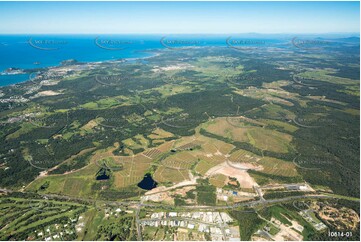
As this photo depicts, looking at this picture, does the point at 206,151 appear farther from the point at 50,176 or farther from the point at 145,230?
the point at 50,176

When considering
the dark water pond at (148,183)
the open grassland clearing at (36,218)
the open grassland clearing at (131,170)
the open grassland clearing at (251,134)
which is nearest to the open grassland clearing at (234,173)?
the dark water pond at (148,183)

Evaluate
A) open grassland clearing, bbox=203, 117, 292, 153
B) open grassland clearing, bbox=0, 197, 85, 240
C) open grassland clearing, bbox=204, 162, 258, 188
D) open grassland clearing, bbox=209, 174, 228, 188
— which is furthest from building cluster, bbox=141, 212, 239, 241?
open grassland clearing, bbox=203, 117, 292, 153

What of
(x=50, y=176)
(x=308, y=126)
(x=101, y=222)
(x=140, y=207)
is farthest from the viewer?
(x=308, y=126)

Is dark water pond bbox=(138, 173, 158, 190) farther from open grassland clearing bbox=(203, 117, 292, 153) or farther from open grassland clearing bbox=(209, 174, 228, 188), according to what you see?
open grassland clearing bbox=(203, 117, 292, 153)

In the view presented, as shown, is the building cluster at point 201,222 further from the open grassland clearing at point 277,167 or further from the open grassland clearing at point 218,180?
the open grassland clearing at point 277,167

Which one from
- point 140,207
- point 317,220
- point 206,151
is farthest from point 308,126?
point 140,207

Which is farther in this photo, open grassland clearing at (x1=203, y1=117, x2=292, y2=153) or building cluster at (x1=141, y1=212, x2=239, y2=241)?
open grassland clearing at (x1=203, y1=117, x2=292, y2=153)

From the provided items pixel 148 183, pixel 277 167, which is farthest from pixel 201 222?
pixel 277 167

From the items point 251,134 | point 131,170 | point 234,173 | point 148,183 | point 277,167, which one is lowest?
point 148,183

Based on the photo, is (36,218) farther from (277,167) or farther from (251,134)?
(251,134)
